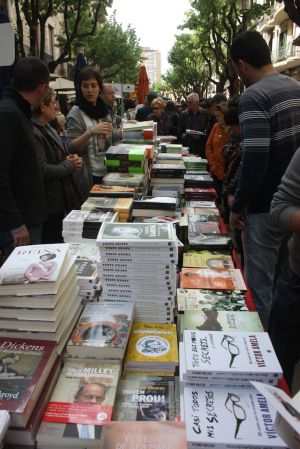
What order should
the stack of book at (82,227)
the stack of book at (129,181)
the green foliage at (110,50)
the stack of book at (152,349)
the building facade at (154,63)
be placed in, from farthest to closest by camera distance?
the building facade at (154,63), the green foliage at (110,50), the stack of book at (129,181), the stack of book at (82,227), the stack of book at (152,349)

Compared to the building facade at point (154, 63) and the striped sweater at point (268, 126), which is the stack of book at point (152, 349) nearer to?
the striped sweater at point (268, 126)

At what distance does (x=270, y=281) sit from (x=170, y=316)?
1.25 metres

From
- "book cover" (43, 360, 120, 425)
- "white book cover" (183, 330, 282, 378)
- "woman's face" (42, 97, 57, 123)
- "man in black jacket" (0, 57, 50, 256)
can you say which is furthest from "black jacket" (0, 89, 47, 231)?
"white book cover" (183, 330, 282, 378)

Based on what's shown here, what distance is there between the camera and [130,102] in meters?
11.5

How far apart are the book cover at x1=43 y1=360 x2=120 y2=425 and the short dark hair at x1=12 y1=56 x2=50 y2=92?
1874mm

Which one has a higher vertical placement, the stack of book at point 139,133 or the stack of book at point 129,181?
the stack of book at point 139,133

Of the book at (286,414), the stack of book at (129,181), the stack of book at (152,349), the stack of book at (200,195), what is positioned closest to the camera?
the book at (286,414)

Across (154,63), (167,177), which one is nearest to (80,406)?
(167,177)

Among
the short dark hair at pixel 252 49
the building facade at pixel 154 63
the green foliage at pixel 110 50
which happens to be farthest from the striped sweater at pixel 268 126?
the building facade at pixel 154 63

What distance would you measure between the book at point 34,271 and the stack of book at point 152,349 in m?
0.42

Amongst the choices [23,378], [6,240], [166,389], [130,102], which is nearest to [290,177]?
[166,389]

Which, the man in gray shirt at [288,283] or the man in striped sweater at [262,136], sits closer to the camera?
the man in gray shirt at [288,283]

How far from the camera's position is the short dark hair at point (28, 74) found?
2586mm

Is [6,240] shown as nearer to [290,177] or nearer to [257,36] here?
[290,177]
